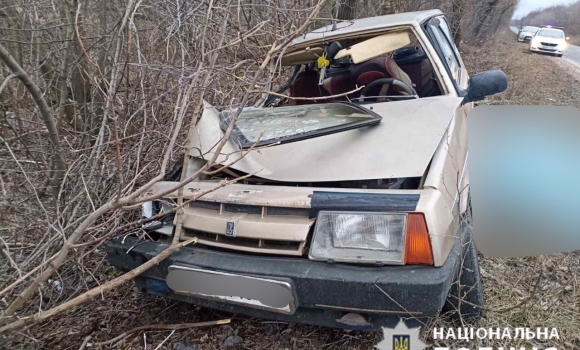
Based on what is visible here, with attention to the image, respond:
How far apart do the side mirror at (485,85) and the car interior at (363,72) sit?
20 centimetres

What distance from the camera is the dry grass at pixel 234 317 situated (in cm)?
222

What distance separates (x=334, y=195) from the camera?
1.89 meters

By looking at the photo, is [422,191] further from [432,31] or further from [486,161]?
[432,31]

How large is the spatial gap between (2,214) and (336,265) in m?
2.29

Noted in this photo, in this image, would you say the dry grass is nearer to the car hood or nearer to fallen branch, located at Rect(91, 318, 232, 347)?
fallen branch, located at Rect(91, 318, 232, 347)

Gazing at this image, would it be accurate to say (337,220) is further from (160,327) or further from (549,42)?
(549,42)

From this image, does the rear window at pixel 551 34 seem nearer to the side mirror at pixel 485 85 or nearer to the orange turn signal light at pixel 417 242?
the side mirror at pixel 485 85

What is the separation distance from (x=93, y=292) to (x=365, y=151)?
4.77 ft

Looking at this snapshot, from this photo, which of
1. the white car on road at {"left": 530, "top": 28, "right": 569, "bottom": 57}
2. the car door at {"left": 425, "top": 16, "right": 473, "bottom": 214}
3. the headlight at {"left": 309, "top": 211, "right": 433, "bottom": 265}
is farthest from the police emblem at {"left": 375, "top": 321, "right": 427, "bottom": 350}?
the white car on road at {"left": 530, "top": 28, "right": 569, "bottom": 57}

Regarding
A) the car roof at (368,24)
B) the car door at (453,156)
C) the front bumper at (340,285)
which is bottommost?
the front bumper at (340,285)

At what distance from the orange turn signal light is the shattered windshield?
0.72 m

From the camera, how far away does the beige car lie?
173cm

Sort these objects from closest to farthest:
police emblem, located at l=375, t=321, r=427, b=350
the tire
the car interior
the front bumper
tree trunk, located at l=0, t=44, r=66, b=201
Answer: the front bumper < police emblem, located at l=375, t=321, r=427, b=350 < the tire < tree trunk, located at l=0, t=44, r=66, b=201 < the car interior

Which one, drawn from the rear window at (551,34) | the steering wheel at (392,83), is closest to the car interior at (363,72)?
the steering wheel at (392,83)
